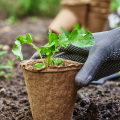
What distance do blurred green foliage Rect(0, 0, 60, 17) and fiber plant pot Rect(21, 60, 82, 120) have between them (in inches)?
229

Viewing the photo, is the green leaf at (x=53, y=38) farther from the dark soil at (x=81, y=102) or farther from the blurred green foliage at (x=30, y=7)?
the blurred green foliage at (x=30, y=7)

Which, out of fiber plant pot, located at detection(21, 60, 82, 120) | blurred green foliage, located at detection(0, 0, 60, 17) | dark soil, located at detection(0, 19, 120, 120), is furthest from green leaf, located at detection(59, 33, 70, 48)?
blurred green foliage, located at detection(0, 0, 60, 17)

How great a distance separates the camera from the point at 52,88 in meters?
1.63

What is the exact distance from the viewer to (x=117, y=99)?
7.36ft

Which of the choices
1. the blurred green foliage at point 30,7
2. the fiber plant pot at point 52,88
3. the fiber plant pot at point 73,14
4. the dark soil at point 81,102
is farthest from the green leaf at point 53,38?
the blurred green foliage at point 30,7

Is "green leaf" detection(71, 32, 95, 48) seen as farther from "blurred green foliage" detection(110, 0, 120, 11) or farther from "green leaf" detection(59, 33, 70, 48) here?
"blurred green foliage" detection(110, 0, 120, 11)

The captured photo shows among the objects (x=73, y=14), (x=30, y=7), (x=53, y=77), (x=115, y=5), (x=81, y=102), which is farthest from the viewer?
(x=30, y=7)

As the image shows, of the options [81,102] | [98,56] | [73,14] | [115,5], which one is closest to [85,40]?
[98,56]

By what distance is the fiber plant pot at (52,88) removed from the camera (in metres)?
1.60

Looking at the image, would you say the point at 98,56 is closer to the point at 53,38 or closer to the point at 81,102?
the point at 53,38

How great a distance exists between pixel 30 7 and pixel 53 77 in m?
6.29

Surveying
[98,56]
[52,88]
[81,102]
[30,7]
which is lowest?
[30,7]

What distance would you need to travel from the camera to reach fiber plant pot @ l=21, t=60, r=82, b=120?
160 centimetres

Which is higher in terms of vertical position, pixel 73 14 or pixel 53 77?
Result: pixel 53 77
